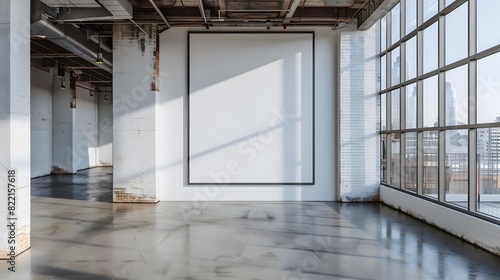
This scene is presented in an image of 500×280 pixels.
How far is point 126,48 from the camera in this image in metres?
8.73

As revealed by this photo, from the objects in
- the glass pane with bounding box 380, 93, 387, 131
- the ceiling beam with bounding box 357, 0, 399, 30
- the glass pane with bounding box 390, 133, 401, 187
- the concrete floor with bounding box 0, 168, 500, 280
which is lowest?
the concrete floor with bounding box 0, 168, 500, 280

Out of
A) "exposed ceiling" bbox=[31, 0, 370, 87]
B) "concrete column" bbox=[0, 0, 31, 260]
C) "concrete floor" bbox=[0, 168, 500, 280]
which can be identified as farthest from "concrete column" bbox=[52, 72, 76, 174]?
"concrete column" bbox=[0, 0, 31, 260]

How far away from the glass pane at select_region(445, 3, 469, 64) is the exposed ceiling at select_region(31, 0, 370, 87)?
2447 mm

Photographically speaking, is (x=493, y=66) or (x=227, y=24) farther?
(x=227, y=24)

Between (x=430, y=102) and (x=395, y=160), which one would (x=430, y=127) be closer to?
(x=430, y=102)

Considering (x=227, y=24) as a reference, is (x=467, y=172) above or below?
below

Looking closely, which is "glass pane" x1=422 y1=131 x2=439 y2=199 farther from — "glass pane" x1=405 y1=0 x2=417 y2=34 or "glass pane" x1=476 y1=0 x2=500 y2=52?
"glass pane" x1=405 y1=0 x2=417 y2=34

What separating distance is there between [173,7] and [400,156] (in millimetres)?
5814

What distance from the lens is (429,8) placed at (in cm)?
674

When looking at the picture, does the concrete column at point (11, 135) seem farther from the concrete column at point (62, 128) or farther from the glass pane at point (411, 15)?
the concrete column at point (62, 128)

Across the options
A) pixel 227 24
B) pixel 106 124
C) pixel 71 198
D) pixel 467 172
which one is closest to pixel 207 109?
pixel 227 24

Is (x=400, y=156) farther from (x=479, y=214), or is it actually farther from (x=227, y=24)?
(x=227, y=24)

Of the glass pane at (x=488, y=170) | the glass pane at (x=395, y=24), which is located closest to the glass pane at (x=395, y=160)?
the glass pane at (x=395, y=24)

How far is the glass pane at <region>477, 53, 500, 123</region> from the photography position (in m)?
4.96
